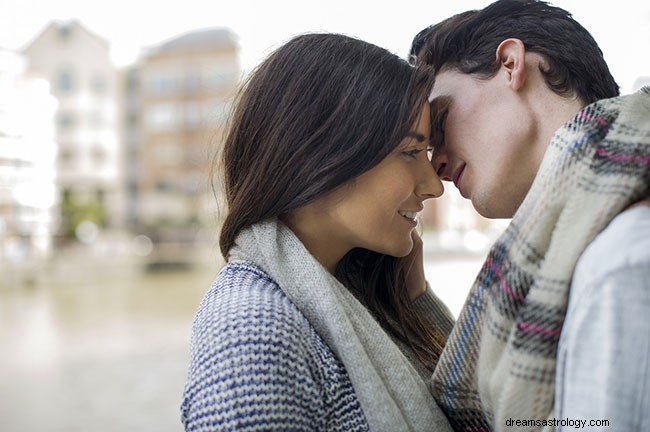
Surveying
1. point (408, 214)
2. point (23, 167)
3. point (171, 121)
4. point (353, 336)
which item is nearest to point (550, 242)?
Answer: point (353, 336)

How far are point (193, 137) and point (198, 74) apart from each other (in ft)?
6.20

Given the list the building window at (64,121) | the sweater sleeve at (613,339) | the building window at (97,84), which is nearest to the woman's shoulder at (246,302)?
the sweater sleeve at (613,339)

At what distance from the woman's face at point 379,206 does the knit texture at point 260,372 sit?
183mm

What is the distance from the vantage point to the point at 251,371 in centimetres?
82

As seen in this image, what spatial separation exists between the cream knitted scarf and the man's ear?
41cm

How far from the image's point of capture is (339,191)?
1.06m

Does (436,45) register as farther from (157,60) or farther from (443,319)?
(157,60)

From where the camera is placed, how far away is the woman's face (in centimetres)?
107

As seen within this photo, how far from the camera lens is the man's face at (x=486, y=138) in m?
1.08

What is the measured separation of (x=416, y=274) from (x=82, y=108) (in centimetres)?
2307

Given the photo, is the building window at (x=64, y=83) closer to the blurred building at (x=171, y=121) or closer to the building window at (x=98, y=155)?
the building window at (x=98, y=155)

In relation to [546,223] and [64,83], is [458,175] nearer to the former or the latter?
[546,223]

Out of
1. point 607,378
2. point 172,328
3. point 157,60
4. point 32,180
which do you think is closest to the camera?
point 607,378

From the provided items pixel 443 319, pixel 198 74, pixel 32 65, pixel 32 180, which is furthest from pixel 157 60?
pixel 443 319
